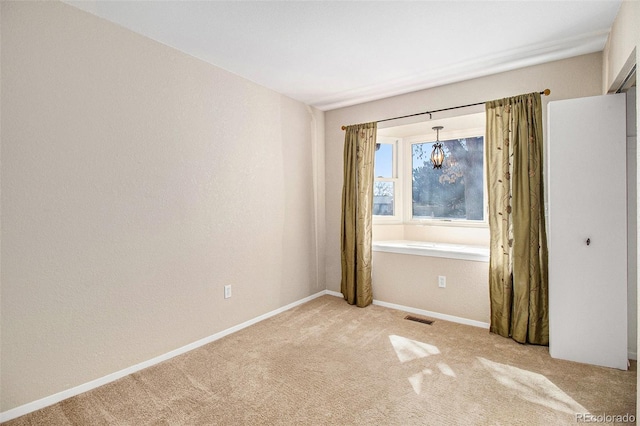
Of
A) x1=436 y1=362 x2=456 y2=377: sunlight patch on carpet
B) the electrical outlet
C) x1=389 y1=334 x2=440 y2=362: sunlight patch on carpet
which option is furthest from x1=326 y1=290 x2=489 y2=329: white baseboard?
x1=436 y1=362 x2=456 y2=377: sunlight patch on carpet

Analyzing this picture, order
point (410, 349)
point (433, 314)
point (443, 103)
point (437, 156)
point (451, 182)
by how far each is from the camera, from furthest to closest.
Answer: point (451, 182), point (437, 156), point (433, 314), point (443, 103), point (410, 349)

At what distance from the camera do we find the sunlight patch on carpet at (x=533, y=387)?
2.01 metres

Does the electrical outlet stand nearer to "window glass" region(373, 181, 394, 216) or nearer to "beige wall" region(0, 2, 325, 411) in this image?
"window glass" region(373, 181, 394, 216)

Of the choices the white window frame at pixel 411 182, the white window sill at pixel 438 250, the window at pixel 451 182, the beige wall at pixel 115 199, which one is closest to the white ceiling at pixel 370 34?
the beige wall at pixel 115 199

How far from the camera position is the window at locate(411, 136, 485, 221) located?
4055 mm

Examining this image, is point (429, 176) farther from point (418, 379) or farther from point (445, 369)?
point (418, 379)

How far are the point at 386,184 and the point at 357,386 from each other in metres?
2.88

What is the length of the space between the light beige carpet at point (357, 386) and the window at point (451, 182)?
1634 mm

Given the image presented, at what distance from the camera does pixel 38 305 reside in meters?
2.03

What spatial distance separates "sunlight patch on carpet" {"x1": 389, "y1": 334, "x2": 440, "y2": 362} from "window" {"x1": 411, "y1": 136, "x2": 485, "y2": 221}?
74.7 inches

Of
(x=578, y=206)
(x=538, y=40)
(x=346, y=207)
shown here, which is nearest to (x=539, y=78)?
(x=538, y=40)

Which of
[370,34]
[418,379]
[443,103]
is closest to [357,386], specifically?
[418,379]

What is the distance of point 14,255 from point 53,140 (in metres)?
0.73

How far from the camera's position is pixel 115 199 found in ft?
7.81
